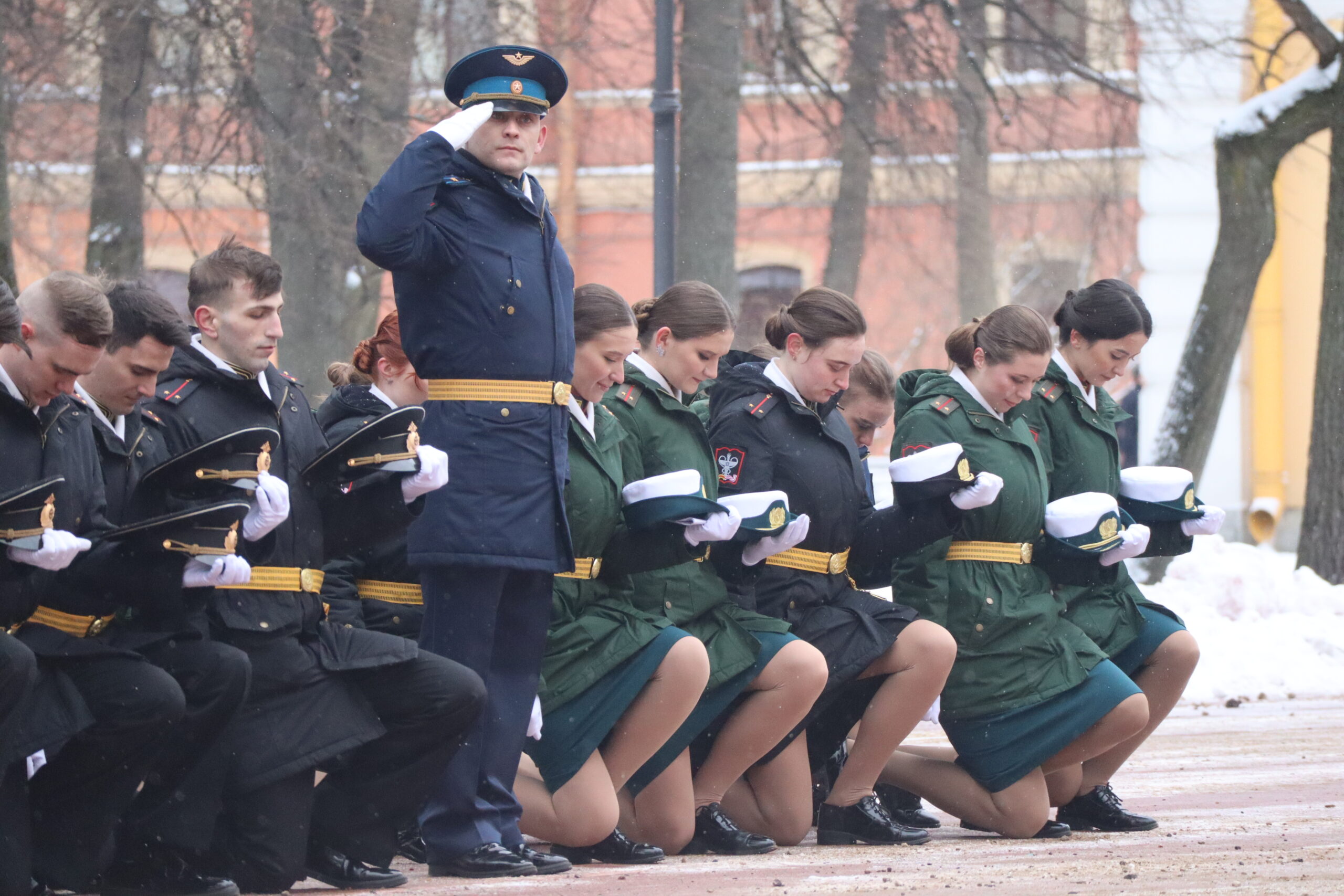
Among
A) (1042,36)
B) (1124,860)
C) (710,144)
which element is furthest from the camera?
(1042,36)

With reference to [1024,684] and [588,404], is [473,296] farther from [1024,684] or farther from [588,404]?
[1024,684]

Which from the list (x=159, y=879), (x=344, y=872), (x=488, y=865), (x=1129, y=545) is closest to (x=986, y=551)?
(x=1129, y=545)

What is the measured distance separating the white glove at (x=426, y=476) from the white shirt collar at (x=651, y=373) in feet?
3.74

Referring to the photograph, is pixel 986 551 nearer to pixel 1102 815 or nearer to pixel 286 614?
pixel 1102 815

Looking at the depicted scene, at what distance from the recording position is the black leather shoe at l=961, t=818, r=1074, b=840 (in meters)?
6.23

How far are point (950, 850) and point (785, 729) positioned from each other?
607mm

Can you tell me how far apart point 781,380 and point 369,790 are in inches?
74.7

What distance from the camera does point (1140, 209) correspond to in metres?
20.9

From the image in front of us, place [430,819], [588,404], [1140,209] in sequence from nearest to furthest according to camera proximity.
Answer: [430,819] < [588,404] < [1140,209]

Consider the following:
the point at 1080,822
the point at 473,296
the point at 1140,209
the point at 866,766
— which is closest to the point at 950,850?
the point at 866,766

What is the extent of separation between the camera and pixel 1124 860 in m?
5.39

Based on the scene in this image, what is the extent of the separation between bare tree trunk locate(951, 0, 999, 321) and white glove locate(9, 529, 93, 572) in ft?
36.8

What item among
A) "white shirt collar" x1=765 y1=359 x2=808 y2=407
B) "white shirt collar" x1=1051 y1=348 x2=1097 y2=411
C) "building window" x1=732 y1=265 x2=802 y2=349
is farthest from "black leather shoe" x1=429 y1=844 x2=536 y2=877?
"building window" x1=732 y1=265 x2=802 y2=349

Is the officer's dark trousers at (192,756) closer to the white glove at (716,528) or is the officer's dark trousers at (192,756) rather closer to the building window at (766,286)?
the white glove at (716,528)
